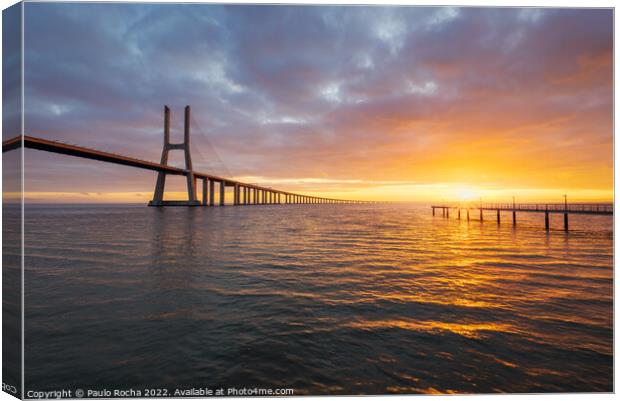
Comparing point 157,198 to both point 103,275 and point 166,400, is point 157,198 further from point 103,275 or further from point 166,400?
point 166,400

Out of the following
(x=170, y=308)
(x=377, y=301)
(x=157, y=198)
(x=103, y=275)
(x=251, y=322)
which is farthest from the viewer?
(x=157, y=198)

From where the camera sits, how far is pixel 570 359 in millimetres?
4336

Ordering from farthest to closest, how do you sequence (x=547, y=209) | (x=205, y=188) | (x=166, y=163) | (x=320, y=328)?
(x=205, y=188) < (x=166, y=163) < (x=547, y=209) < (x=320, y=328)

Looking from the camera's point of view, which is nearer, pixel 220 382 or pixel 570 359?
pixel 220 382

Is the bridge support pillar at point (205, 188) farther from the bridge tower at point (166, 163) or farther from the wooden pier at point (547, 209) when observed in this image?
the wooden pier at point (547, 209)

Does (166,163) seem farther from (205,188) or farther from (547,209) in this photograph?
(547,209)

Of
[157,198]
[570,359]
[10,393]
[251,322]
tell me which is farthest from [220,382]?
[157,198]

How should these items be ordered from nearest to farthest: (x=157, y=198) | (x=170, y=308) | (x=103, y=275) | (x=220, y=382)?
(x=220, y=382), (x=170, y=308), (x=103, y=275), (x=157, y=198)

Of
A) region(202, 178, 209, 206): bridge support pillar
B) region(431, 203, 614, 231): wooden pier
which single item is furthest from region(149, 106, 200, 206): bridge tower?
region(431, 203, 614, 231): wooden pier

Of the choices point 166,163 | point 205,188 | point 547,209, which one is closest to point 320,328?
point 547,209

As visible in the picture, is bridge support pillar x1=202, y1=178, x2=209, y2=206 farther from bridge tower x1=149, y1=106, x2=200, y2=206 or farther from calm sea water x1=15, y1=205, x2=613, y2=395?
calm sea water x1=15, y1=205, x2=613, y2=395

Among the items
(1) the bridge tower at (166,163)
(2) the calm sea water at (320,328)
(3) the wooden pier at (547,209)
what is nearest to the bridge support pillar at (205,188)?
(1) the bridge tower at (166,163)

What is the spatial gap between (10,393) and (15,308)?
1094 mm

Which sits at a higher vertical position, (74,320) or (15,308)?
(15,308)
